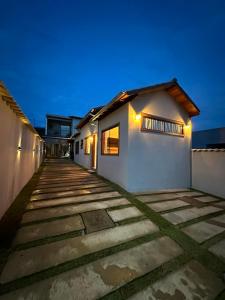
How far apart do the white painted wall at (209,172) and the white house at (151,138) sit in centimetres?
30

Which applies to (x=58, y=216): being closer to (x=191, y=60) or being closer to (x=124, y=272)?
(x=124, y=272)

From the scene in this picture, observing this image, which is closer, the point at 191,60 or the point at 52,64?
the point at 191,60

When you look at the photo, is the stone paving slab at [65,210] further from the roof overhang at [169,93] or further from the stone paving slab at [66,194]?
the roof overhang at [169,93]

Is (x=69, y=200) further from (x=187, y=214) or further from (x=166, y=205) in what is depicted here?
(x=187, y=214)

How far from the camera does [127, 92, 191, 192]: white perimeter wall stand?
4895 millimetres

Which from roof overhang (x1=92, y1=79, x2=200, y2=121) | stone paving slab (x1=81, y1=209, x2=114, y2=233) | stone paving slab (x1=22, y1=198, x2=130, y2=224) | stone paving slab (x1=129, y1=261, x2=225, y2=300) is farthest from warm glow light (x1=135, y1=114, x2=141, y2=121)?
stone paving slab (x1=129, y1=261, x2=225, y2=300)

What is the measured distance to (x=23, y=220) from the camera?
2674 millimetres

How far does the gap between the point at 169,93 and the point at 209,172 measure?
3.64 meters

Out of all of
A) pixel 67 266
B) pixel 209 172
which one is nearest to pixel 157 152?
pixel 209 172

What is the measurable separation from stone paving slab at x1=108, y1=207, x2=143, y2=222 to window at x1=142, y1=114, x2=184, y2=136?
2.89m

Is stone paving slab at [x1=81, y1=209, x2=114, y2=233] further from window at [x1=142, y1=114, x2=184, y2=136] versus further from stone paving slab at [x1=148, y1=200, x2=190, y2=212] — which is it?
window at [x1=142, y1=114, x2=184, y2=136]

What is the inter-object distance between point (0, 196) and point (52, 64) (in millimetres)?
89759

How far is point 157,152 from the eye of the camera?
5328 mm

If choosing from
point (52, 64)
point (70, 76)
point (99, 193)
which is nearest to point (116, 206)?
point (99, 193)
